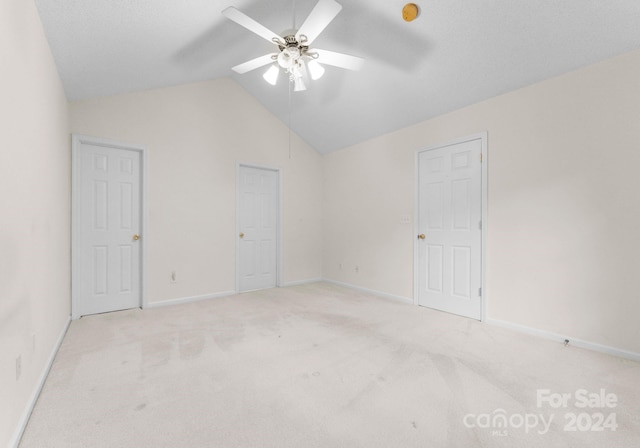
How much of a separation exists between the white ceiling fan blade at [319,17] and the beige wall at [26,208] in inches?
63.0

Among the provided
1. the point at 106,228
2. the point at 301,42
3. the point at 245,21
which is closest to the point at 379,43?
the point at 301,42

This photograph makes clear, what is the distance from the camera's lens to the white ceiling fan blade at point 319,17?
187 cm

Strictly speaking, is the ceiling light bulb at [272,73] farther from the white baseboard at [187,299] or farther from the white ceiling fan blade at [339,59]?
the white baseboard at [187,299]

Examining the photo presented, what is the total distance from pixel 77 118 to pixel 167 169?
3.37ft

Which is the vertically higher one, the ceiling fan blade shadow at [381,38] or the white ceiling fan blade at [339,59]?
the ceiling fan blade shadow at [381,38]

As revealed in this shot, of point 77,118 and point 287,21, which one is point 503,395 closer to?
point 287,21

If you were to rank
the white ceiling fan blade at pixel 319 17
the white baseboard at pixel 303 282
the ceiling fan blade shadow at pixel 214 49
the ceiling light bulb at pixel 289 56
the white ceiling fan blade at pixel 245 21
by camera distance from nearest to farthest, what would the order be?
1. the white ceiling fan blade at pixel 319 17
2. the white ceiling fan blade at pixel 245 21
3. the ceiling light bulb at pixel 289 56
4. the ceiling fan blade shadow at pixel 214 49
5. the white baseboard at pixel 303 282

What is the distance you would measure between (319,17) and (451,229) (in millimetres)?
2654

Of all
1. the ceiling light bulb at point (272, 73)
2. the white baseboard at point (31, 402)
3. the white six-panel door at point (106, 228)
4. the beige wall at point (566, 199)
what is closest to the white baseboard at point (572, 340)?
the beige wall at point (566, 199)

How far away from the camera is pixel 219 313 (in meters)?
3.50

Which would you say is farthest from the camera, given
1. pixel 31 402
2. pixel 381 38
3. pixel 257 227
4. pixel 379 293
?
pixel 257 227

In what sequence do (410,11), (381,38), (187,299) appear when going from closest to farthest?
(410,11)
(381,38)
(187,299)

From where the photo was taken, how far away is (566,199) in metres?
2.63

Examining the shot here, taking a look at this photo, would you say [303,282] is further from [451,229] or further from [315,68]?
[315,68]
